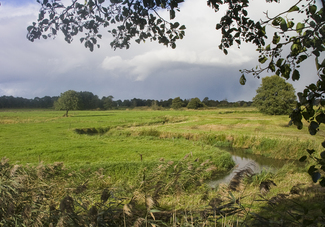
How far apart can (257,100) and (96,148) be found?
3906 centimetres

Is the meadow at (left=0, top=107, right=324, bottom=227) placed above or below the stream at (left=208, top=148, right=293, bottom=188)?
above

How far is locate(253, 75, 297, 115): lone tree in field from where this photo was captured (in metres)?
41.6

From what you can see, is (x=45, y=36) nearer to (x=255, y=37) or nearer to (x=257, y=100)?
(x=255, y=37)

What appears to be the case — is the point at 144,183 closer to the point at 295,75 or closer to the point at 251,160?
the point at 295,75

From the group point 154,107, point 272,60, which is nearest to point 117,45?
point 272,60

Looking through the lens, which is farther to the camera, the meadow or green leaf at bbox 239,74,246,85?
the meadow

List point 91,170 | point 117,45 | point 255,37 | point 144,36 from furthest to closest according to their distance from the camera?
point 91,170 → point 117,45 → point 144,36 → point 255,37

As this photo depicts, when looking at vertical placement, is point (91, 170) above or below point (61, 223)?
below

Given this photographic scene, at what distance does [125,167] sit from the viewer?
1165cm

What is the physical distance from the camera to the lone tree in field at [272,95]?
4159 cm

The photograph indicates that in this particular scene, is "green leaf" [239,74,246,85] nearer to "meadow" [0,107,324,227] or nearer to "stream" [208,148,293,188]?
"meadow" [0,107,324,227]

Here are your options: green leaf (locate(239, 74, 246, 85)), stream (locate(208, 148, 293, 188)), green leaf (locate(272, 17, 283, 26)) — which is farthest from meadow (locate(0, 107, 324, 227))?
green leaf (locate(272, 17, 283, 26))

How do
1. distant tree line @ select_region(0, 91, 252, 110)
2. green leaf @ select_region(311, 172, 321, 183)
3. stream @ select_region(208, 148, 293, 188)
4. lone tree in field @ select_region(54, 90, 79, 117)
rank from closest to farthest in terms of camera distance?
green leaf @ select_region(311, 172, 321, 183), stream @ select_region(208, 148, 293, 188), lone tree in field @ select_region(54, 90, 79, 117), distant tree line @ select_region(0, 91, 252, 110)

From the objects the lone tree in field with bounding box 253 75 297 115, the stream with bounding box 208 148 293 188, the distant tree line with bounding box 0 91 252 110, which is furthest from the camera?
the distant tree line with bounding box 0 91 252 110
